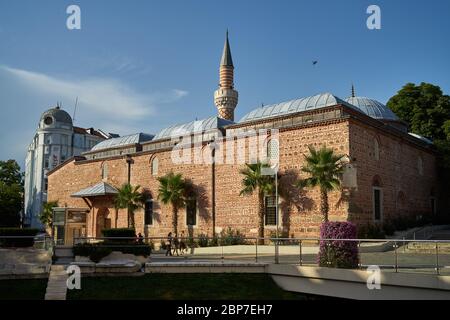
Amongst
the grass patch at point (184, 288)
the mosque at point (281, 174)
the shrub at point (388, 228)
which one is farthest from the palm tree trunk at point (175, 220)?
the grass patch at point (184, 288)

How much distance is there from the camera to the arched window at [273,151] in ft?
77.2

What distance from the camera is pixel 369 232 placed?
21.3 m

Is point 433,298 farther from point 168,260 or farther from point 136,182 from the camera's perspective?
point 136,182

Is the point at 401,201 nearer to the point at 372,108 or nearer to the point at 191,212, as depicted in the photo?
the point at 372,108

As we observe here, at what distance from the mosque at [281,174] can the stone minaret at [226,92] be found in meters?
11.4

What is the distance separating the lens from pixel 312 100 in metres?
25.1

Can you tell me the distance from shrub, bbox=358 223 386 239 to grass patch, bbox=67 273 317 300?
9.26m

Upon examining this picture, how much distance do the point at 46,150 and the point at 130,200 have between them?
31.0 meters

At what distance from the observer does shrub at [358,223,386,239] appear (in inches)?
829

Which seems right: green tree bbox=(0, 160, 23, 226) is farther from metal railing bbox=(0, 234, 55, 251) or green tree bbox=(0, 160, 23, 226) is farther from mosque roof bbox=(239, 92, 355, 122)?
metal railing bbox=(0, 234, 55, 251)

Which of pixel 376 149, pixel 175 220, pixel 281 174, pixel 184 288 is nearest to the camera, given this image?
pixel 184 288

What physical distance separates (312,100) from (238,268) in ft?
45.7

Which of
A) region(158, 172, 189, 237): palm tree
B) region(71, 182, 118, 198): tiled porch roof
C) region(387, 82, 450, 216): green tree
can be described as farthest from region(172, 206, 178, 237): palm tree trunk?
region(387, 82, 450, 216): green tree

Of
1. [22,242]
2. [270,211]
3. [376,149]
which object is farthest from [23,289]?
[376,149]
